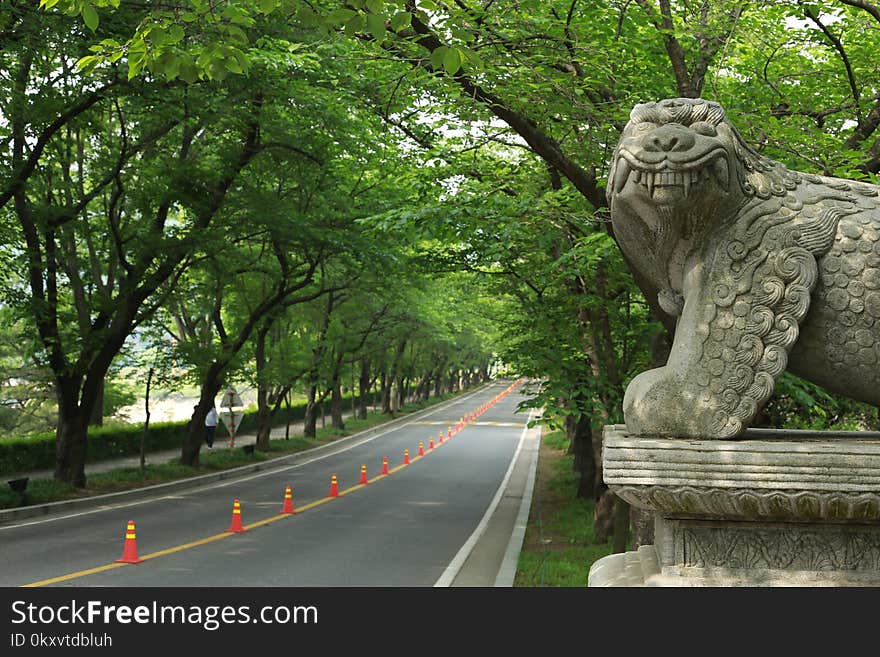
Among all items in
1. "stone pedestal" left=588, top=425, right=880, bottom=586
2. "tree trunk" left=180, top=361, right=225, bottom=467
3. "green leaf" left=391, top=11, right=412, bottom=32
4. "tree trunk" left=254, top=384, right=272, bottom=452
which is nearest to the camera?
"stone pedestal" left=588, top=425, right=880, bottom=586

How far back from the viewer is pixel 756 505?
3027 millimetres

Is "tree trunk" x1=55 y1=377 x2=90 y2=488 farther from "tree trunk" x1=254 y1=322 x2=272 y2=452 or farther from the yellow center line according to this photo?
"tree trunk" x1=254 y1=322 x2=272 y2=452

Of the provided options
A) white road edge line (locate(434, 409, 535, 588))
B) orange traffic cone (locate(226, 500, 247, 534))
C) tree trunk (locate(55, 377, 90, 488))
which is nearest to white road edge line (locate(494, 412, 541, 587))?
white road edge line (locate(434, 409, 535, 588))

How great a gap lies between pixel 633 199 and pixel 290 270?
2229 cm

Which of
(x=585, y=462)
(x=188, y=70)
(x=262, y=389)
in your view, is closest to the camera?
(x=188, y=70)

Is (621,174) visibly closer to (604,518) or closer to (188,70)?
(188,70)

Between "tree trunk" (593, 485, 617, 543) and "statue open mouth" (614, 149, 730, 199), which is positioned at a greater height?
"statue open mouth" (614, 149, 730, 199)

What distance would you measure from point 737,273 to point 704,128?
566 millimetres

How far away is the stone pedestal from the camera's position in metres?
2.99

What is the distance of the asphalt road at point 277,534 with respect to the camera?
11.6 meters

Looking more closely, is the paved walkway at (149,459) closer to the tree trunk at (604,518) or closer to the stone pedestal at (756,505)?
the tree trunk at (604,518)

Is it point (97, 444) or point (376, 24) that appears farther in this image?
point (97, 444)

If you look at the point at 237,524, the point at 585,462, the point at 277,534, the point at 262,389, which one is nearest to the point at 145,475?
the point at 262,389

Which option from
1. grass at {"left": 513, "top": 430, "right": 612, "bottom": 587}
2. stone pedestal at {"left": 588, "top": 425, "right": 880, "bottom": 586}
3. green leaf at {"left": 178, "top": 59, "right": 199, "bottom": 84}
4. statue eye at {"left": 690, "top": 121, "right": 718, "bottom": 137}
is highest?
green leaf at {"left": 178, "top": 59, "right": 199, "bottom": 84}
